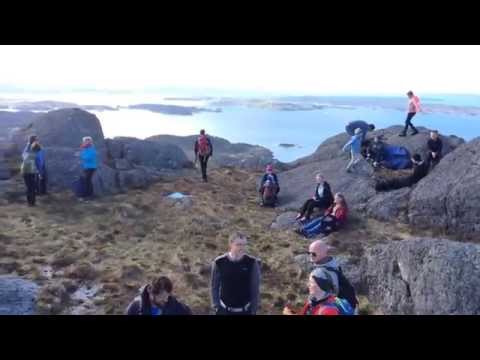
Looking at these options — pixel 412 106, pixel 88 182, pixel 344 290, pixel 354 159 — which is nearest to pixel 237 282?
pixel 344 290

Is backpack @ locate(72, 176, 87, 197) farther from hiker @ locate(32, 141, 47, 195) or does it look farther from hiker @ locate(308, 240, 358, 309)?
hiker @ locate(308, 240, 358, 309)

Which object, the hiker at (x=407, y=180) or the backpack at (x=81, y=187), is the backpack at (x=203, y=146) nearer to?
the backpack at (x=81, y=187)

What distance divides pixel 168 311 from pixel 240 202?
12813mm

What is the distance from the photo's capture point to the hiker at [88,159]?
15766 millimetres

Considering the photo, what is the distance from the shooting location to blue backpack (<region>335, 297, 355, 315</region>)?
539 cm

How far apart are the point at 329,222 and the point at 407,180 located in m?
3.90

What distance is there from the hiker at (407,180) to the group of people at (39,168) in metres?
9.74

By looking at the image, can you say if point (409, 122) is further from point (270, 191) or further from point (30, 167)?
point (30, 167)

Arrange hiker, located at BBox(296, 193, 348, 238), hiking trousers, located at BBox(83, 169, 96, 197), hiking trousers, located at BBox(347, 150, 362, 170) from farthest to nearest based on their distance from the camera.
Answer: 1. hiking trousers, located at BBox(347, 150, 362, 170)
2. hiking trousers, located at BBox(83, 169, 96, 197)
3. hiker, located at BBox(296, 193, 348, 238)

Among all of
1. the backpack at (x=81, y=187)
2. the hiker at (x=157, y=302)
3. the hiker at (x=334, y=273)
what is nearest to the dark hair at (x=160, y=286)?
the hiker at (x=157, y=302)

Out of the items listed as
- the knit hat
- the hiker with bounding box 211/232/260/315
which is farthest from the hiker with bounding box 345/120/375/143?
the knit hat

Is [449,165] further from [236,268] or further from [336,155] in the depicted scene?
[236,268]
